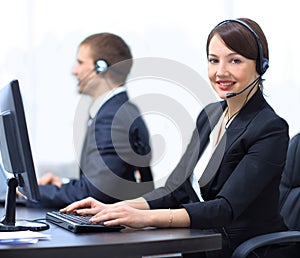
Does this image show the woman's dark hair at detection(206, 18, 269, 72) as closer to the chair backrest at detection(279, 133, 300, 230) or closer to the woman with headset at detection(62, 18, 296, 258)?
the woman with headset at detection(62, 18, 296, 258)

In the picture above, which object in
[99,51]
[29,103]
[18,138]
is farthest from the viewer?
[29,103]

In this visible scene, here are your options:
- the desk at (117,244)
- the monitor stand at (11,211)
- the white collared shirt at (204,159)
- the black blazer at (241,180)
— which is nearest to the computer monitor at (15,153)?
the monitor stand at (11,211)

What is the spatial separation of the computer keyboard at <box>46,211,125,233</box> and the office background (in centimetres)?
129

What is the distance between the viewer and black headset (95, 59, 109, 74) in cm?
249

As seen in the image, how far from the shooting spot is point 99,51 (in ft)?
8.21

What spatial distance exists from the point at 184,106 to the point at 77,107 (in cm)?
55

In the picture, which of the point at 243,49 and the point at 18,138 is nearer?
the point at 18,138

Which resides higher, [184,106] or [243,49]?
[243,49]

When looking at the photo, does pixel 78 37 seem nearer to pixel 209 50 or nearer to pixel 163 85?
pixel 163 85

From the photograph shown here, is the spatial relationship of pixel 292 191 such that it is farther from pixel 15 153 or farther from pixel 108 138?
pixel 15 153

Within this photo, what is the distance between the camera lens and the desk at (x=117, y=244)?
46.6 inches

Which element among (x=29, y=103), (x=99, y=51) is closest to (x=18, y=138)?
(x=99, y=51)

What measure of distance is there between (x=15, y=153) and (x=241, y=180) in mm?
619

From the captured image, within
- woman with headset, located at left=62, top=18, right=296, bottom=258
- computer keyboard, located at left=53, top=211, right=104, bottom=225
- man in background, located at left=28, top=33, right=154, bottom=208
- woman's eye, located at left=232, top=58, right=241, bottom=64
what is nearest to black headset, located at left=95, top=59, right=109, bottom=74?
man in background, located at left=28, top=33, right=154, bottom=208
